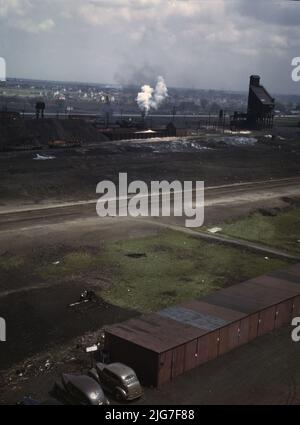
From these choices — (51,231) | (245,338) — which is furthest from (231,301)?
(51,231)

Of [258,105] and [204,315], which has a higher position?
[258,105]

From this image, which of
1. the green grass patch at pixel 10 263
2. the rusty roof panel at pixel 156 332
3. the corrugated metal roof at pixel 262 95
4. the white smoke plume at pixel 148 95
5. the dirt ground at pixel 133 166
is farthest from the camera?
the white smoke plume at pixel 148 95

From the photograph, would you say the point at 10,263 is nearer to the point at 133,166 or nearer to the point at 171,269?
the point at 171,269

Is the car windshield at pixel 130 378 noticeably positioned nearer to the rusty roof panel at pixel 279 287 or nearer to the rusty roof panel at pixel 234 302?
the rusty roof panel at pixel 234 302

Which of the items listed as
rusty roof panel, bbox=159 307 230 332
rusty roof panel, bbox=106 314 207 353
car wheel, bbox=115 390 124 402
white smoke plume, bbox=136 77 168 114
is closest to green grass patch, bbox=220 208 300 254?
rusty roof panel, bbox=159 307 230 332

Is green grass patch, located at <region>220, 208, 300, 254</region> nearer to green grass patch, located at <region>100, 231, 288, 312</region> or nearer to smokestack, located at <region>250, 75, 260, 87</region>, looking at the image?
green grass patch, located at <region>100, 231, 288, 312</region>

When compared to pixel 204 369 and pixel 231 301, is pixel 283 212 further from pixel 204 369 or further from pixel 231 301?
pixel 204 369

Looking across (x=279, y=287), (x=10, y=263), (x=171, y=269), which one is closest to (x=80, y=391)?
(x=279, y=287)

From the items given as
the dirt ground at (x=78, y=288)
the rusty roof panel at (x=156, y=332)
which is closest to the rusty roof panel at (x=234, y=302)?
the dirt ground at (x=78, y=288)
